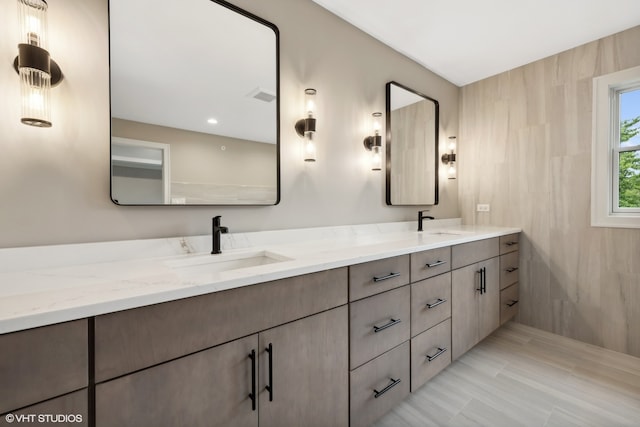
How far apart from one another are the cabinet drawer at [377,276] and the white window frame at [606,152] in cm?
191

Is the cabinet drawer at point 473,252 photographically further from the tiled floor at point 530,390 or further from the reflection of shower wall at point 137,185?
the reflection of shower wall at point 137,185

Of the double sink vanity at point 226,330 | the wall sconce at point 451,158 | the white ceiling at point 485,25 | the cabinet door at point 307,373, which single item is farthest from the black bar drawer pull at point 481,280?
the white ceiling at point 485,25

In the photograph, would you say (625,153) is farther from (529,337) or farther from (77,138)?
(77,138)

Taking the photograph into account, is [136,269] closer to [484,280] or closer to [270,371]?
[270,371]

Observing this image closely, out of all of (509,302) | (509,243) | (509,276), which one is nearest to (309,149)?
(509,243)

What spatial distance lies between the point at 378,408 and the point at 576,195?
2351mm

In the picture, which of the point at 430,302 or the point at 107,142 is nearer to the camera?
the point at 107,142

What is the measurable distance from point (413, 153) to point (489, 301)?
137cm

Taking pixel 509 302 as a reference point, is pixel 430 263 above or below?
above

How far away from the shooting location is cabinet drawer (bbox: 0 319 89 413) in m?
0.60

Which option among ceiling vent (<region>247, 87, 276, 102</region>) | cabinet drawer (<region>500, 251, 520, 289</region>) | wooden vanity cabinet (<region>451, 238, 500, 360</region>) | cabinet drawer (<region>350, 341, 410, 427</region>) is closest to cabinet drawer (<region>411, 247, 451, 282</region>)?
wooden vanity cabinet (<region>451, 238, 500, 360</region>)

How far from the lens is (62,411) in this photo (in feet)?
2.17

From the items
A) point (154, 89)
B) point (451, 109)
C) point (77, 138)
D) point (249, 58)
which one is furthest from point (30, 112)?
point (451, 109)

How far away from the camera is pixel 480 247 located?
2.06 meters
